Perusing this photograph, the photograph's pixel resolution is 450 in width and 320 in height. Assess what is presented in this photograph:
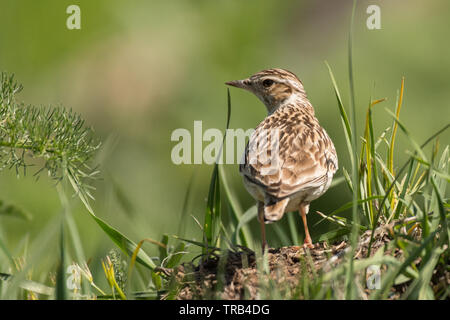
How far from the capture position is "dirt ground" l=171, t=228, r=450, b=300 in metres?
3.25

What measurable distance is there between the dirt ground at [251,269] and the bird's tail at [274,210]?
196mm

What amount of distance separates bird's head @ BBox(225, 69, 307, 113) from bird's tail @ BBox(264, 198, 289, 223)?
6.56 ft

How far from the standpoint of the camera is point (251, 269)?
11.4 ft

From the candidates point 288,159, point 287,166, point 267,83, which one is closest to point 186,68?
point 267,83

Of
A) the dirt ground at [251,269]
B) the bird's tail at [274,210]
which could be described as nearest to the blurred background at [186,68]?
the bird's tail at [274,210]

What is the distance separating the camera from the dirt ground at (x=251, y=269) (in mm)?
3246

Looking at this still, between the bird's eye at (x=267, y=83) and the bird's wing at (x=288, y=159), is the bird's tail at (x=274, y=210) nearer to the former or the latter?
the bird's wing at (x=288, y=159)

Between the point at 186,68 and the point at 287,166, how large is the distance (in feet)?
22.6

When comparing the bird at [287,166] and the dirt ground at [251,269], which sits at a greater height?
the bird at [287,166]

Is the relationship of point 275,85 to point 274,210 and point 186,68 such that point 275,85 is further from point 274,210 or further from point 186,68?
point 186,68

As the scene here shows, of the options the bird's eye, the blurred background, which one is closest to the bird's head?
the bird's eye

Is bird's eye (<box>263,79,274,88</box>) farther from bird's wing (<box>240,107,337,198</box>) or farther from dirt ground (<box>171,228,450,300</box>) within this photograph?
dirt ground (<box>171,228,450,300</box>)
